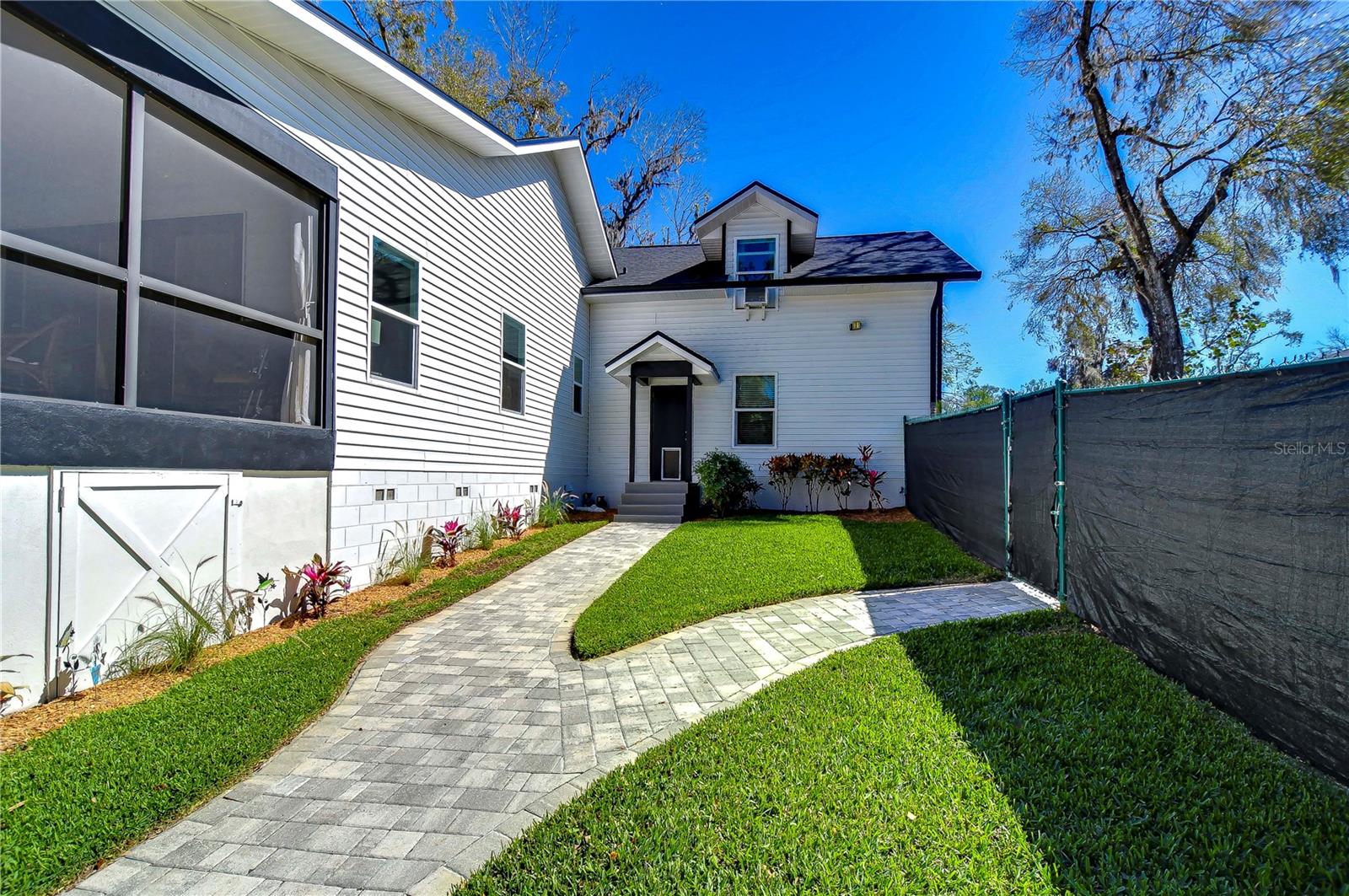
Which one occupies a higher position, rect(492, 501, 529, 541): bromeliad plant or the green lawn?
rect(492, 501, 529, 541): bromeliad plant

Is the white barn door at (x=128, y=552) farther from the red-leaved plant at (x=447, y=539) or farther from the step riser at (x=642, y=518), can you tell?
the step riser at (x=642, y=518)

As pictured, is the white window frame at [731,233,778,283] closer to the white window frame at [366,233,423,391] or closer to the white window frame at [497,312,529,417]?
the white window frame at [497,312,529,417]

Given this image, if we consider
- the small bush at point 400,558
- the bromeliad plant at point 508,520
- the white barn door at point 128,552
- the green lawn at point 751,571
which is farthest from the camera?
the bromeliad plant at point 508,520

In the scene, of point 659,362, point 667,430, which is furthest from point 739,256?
point 667,430

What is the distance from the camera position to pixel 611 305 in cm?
1285

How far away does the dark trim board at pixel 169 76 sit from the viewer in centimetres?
314

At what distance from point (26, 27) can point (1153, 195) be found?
19.6m

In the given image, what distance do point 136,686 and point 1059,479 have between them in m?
6.65

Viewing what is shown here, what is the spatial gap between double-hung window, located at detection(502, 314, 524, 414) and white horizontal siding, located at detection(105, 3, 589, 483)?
0.19 meters

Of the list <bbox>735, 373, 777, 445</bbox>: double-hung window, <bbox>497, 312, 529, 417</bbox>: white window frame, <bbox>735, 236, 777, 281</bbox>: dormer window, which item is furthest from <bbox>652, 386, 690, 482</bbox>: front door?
<bbox>497, 312, 529, 417</bbox>: white window frame

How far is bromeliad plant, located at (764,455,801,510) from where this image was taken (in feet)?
37.8

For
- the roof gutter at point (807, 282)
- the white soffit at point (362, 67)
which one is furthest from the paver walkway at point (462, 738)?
the roof gutter at point (807, 282)

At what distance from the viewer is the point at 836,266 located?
40.2 ft

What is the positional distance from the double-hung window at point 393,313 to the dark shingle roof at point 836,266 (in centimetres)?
636
